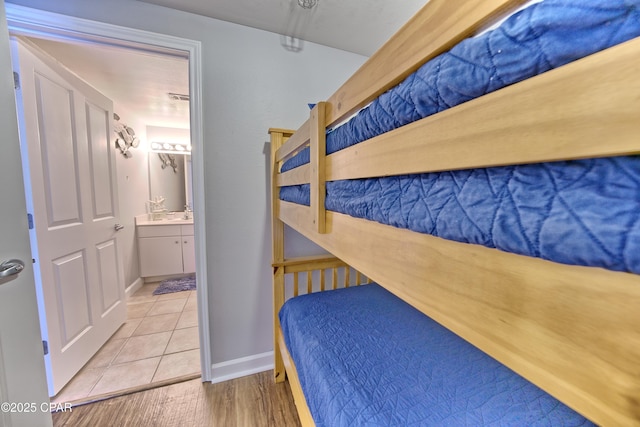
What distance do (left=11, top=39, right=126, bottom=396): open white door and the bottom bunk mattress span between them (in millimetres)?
1542

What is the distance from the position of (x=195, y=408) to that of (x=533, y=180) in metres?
1.95

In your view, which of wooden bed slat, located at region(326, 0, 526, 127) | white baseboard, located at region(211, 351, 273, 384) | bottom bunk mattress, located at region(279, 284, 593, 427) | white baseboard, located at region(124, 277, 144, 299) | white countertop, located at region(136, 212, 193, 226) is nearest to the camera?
wooden bed slat, located at region(326, 0, 526, 127)

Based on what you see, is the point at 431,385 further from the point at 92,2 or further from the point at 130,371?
the point at 92,2

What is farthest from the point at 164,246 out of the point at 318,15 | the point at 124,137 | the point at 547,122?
the point at 547,122

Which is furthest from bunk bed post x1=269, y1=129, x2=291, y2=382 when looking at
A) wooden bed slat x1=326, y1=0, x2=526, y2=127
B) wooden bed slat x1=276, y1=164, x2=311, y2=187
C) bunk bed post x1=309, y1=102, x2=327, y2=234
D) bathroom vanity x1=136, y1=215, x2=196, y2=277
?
bathroom vanity x1=136, y1=215, x2=196, y2=277

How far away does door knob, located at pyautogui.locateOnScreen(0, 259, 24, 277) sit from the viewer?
0.84 metres

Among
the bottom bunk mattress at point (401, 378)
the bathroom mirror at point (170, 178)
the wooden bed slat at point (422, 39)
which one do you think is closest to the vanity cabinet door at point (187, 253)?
the bathroom mirror at point (170, 178)

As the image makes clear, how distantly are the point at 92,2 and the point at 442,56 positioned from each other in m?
1.93

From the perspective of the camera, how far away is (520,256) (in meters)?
0.30

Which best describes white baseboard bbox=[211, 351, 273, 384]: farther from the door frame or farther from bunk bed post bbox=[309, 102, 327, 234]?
bunk bed post bbox=[309, 102, 327, 234]

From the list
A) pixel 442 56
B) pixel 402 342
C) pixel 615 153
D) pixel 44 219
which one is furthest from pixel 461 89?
pixel 44 219

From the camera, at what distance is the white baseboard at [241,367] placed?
1.65 metres

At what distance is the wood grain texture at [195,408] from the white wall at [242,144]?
0.22 m

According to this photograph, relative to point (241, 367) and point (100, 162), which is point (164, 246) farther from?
point (241, 367)
